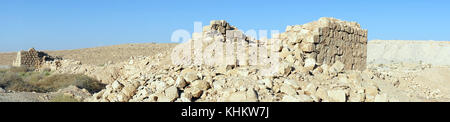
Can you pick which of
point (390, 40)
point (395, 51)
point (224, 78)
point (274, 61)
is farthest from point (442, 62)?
point (224, 78)

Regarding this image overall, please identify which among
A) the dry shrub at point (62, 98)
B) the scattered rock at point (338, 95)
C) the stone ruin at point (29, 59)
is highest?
the stone ruin at point (29, 59)

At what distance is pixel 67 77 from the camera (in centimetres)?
1238

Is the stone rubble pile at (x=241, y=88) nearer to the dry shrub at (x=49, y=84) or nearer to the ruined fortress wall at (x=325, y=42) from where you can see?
the ruined fortress wall at (x=325, y=42)

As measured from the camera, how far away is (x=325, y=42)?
9.35 metres

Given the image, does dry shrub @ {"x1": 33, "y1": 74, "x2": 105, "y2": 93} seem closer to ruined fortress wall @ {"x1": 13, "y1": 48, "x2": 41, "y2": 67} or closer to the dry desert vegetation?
the dry desert vegetation

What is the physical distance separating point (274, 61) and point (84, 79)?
23.5 feet

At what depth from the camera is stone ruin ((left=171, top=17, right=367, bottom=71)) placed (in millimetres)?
7504

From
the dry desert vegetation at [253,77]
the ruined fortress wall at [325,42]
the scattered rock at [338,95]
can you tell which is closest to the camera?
the scattered rock at [338,95]

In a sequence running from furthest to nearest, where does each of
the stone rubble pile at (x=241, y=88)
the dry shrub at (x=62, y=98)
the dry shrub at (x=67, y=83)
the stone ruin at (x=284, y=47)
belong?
1. the dry shrub at (x=67, y=83)
2. the stone ruin at (x=284, y=47)
3. the dry shrub at (x=62, y=98)
4. the stone rubble pile at (x=241, y=88)

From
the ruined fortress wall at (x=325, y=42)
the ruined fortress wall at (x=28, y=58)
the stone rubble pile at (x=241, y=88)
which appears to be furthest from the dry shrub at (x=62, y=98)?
the ruined fortress wall at (x=28, y=58)

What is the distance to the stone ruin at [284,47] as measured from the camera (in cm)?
750

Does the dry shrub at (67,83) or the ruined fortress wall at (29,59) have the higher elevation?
the ruined fortress wall at (29,59)

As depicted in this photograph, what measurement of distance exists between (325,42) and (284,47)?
1.59m

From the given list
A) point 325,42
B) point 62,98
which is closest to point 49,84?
point 62,98
